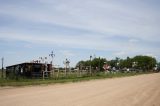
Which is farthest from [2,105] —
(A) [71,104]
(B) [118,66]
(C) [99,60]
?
(B) [118,66]

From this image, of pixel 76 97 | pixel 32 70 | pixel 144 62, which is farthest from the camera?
pixel 144 62

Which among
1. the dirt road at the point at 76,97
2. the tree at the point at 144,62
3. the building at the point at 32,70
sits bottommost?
the dirt road at the point at 76,97

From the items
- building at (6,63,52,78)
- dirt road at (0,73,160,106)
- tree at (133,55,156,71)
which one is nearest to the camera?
dirt road at (0,73,160,106)

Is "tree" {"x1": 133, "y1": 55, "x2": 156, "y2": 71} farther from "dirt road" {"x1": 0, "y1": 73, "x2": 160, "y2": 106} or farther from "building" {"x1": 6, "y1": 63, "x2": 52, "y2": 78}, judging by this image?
"dirt road" {"x1": 0, "y1": 73, "x2": 160, "y2": 106}

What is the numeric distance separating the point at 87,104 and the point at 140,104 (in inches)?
95.4

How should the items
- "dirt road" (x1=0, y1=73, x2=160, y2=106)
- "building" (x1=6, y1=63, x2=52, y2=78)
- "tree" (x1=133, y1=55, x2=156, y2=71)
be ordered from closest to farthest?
"dirt road" (x1=0, y1=73, x2=160, y2=106) < "building" (x1=6, y1=63, x2=52, y2=78) < "tree" (x1=133, y1=55, x2=156, y2=71)

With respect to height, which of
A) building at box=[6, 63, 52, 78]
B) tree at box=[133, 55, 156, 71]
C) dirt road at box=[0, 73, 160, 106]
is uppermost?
tree at box=[133, 55, 156, 71]

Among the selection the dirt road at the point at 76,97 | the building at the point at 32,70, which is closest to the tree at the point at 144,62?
the building at the point at 32,70

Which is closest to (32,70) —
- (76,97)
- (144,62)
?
(76,97)

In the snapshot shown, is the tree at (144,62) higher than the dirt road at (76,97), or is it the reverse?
the tree at (144,62)

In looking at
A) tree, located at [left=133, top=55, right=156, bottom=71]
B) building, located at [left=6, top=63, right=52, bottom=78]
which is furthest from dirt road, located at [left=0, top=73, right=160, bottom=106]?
tree, located at [left=133, top=55, right=156, bottom=71]

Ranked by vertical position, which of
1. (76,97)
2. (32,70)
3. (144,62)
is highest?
(144,62)

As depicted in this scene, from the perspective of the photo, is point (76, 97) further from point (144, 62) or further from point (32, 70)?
point (144, 62)

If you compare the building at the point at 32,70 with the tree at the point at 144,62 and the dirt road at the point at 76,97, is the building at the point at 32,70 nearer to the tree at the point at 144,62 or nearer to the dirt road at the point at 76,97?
the dirt road at the point at 76,97
